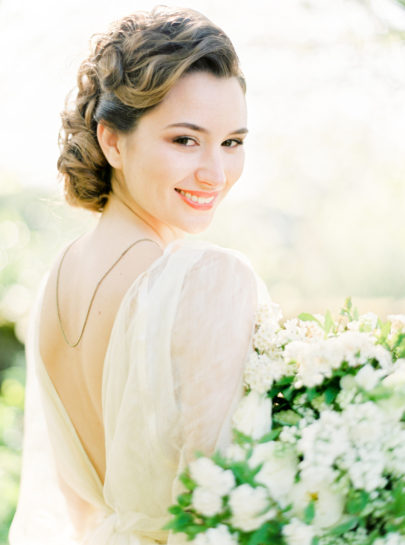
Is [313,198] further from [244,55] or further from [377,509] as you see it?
[377,509]

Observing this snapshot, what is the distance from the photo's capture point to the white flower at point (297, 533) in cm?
109

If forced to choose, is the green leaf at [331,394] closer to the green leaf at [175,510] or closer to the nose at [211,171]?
the green leaf at [175,510]

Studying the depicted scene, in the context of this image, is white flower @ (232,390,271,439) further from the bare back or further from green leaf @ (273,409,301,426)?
the bare back

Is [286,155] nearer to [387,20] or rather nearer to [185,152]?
[387,20]

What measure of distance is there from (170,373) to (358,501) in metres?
0.44

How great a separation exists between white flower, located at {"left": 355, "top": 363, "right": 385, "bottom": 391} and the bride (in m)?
0.24

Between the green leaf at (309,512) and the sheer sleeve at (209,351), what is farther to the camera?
the sheer sleeve at (209,351)

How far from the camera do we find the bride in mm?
1315

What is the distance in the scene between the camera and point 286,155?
5191 millimetres

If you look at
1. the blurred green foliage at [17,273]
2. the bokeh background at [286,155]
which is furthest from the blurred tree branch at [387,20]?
the blurred green foliage at [17,273]

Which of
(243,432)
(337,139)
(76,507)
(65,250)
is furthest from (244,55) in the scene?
(243,432)

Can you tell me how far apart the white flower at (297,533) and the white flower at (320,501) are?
0.18 feet

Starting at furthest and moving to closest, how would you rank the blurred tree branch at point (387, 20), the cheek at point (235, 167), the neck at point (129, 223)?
the blurred tree branch at point (387, 20)
the cheek at point (235, 167)
the neck at point (129, 223)

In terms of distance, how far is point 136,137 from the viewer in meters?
1.61
